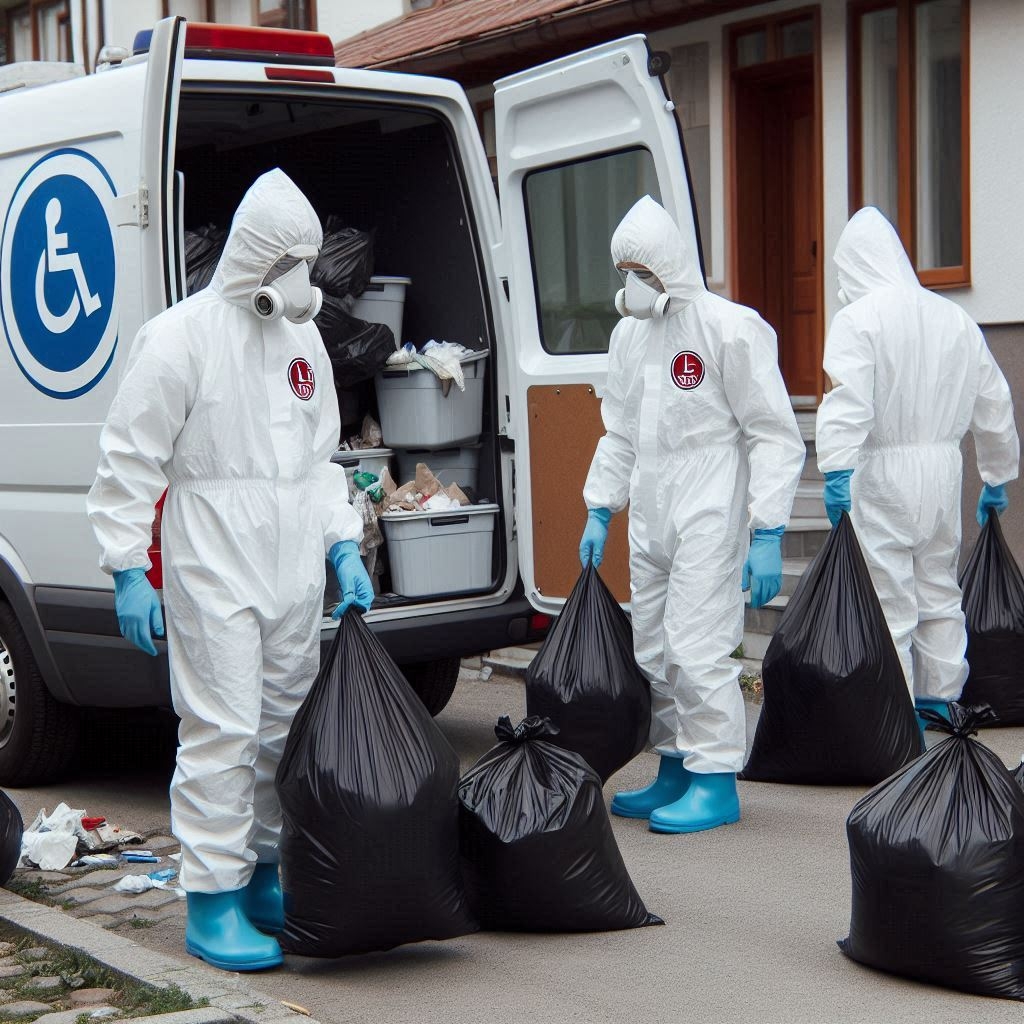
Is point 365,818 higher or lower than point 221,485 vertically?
lower

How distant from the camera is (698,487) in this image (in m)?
4.95

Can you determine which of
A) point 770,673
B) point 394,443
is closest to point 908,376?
point 770,673

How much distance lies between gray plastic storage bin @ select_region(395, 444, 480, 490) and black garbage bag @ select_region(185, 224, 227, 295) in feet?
3.36

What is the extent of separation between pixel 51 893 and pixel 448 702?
8.74 feet

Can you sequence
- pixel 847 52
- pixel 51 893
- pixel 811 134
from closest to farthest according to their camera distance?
pixel 51 893 < pixel 847 52 < pixel 811 134

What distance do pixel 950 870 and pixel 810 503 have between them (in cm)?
515

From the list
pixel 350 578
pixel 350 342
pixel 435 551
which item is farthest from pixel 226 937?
pixel 350 342

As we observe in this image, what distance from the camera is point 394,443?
623 centimetres

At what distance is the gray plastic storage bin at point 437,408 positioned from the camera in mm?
6059

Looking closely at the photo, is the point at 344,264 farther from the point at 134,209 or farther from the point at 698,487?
the point at 698,487

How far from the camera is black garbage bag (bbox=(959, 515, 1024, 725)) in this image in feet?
20.6

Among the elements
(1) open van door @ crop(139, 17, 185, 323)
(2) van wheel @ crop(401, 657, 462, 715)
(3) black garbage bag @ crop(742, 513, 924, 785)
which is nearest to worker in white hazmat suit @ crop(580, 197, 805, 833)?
(3) black garbage bag @ crop(742, 513, 924, 785)

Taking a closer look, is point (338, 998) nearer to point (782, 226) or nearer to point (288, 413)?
point (288, 413)

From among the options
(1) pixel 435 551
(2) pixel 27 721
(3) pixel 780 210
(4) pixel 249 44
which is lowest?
(2) pixel 27 721
